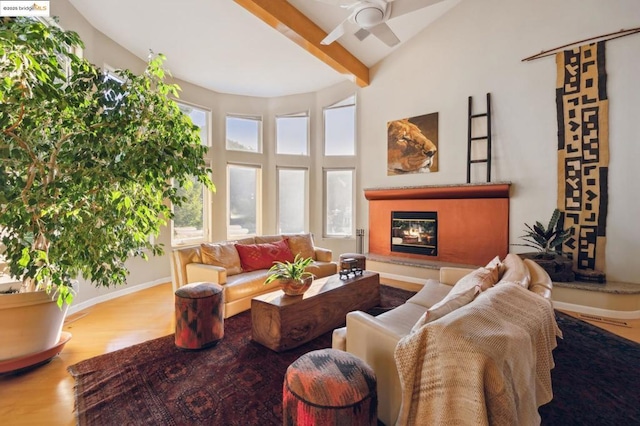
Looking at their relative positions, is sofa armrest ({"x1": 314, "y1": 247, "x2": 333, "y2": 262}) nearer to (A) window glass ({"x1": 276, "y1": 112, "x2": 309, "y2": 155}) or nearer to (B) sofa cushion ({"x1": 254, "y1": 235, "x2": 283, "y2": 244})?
(B) sofa cushion ({"x1": 254, "y1": 235, "x2": 283, "y2": 244})

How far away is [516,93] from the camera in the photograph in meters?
4.10

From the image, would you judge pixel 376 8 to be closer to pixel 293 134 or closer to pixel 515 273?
pixel 515 273

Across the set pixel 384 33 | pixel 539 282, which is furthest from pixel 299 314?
pixel 384 33

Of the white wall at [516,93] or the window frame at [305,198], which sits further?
the window frame at [305,198]

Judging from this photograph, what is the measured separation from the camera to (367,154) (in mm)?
5641

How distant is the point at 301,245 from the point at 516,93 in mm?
3837

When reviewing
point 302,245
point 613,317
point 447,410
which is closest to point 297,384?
point 447,410

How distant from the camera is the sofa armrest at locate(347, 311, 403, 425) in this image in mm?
1425

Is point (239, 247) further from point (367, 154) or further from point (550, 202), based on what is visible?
point (550, 202)

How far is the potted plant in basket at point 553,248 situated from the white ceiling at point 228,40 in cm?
335

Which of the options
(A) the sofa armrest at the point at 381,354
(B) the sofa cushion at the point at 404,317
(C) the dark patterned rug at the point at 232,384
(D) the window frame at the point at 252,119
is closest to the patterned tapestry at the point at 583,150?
(C) the dark patterned rug at the point at 232,384

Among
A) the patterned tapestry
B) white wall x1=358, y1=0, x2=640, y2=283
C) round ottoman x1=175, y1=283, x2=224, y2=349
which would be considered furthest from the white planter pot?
the patterned tapestry

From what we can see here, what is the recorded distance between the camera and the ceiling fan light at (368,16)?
2.66 m

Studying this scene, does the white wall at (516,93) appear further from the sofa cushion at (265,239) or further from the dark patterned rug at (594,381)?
the sofa cushion at (265,239)
